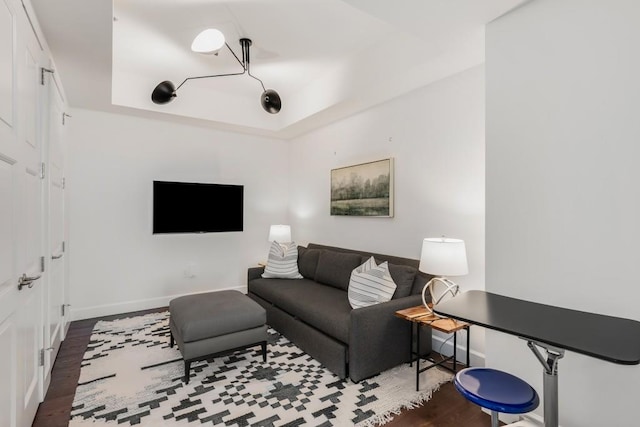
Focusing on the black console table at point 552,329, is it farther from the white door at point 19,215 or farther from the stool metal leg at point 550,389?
the white door at point 19,215

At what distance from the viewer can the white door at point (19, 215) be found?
141cm

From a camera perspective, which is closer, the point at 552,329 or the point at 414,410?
the point at 552,329

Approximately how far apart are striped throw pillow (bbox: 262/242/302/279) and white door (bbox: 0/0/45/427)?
230cm

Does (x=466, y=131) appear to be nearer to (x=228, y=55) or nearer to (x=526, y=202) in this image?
(x=526, y=202)

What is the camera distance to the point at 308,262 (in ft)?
→ 13.4

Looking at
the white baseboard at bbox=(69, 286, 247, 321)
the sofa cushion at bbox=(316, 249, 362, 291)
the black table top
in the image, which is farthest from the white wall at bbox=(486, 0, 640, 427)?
the white baseboard at bbox=(69, 286, 247, 321)

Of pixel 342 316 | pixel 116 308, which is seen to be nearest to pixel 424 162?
pixel 342 316

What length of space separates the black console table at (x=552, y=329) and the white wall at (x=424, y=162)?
1209mm

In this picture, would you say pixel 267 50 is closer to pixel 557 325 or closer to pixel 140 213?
pixel 140 213

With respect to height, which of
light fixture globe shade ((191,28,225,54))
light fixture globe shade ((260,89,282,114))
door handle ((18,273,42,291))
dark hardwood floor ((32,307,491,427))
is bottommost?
dark hardwood floor ((32,307,491,427))

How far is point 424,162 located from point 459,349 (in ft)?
5.77

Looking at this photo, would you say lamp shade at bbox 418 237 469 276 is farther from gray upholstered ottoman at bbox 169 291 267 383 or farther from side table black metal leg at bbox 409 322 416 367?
gray upholstered ottoman at bbox 169 291 267 383

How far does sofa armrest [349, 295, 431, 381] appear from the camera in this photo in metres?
2.41

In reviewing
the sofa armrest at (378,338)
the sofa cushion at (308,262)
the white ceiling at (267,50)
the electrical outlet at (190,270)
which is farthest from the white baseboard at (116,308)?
the sofa armrest at (378,338)
